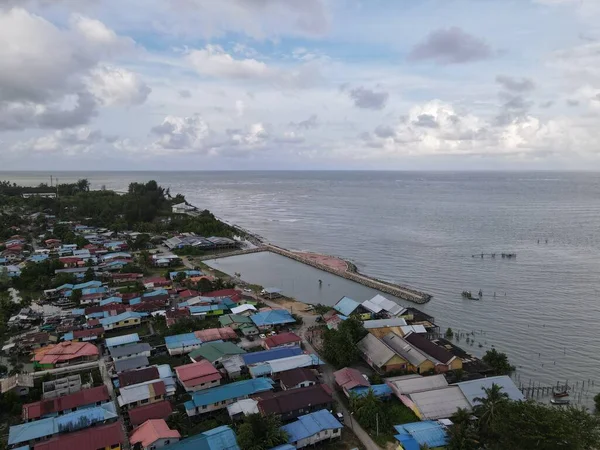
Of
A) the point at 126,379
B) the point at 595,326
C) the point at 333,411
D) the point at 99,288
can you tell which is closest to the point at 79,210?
the point at 99,288

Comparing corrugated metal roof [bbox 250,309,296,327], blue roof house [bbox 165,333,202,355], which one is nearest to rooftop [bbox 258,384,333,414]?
blue roof house [bbox 165,333,202,355]

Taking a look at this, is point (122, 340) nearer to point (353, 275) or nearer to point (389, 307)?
point (389, 307)

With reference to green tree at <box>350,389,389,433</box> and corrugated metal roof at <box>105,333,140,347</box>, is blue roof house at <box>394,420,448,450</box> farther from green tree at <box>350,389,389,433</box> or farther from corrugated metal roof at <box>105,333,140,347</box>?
corrugated metal roof at <box>105,333,140,347</box>

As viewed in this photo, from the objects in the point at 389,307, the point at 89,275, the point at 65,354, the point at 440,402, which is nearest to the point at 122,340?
the point at 65,354

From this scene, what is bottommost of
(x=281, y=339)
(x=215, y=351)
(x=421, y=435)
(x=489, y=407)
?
(x=421, y=435)

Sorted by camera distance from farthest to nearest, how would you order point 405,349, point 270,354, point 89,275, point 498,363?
1. point 89,275
2. point 405,349
3. point 498,363
4. point 270,354

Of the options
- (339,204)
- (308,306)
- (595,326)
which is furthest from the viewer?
(339,204)

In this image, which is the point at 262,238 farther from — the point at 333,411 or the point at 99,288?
the point at 333,411
